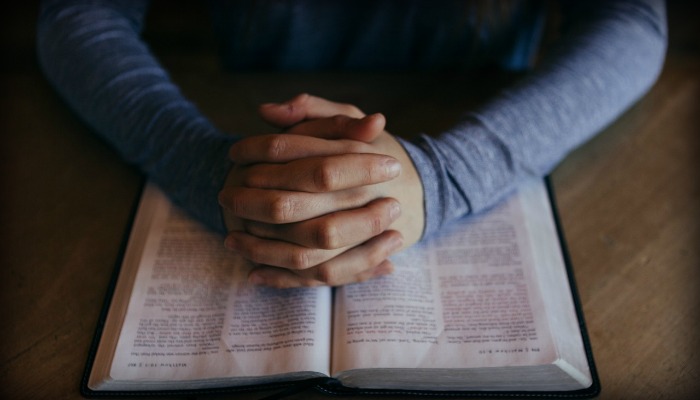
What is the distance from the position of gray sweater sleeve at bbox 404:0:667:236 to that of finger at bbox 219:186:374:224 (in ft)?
0.31

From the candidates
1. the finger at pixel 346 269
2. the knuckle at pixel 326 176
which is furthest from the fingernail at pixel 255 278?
the knuckle at pixel 326 176

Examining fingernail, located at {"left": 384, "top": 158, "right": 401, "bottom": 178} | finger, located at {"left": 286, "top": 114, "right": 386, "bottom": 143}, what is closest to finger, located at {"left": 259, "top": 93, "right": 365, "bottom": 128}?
finger, located at {"left": 286, "top": 114, "right": 386, "bottom": 143}

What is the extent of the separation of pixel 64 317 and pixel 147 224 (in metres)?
0.13

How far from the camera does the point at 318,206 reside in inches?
21.8

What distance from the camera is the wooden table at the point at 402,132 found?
0.54 meters

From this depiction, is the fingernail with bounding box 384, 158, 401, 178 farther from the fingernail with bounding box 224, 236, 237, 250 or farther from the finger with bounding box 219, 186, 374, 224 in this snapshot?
the fingernail with bounding box 224, 236, 237, 250

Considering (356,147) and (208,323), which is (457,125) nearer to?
(356,147)

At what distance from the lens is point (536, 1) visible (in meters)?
0.88

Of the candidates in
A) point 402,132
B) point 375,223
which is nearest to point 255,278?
point 375,223

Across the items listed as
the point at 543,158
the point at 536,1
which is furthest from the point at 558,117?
the point at 536,1

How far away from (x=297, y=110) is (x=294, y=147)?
0.22ft

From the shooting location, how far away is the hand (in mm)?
543

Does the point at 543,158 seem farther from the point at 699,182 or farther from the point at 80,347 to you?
the point at 80,347

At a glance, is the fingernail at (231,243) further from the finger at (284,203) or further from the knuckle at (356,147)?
the knuckle at (356,147)
